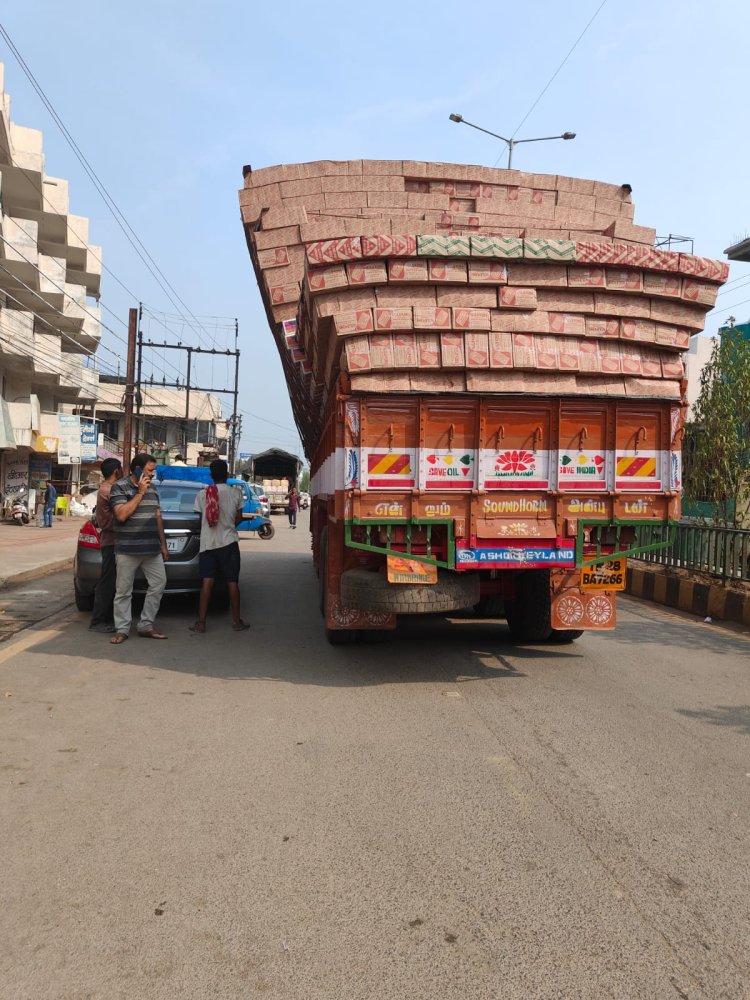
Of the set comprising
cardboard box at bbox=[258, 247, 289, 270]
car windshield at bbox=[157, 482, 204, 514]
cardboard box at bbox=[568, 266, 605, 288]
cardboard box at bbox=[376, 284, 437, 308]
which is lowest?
car windshield at bbox=[157, 482, 204, 514]

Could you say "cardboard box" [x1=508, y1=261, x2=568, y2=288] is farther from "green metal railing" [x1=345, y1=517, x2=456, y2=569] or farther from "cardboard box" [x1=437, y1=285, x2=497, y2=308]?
"green metal railing" [x1=345, y1=517, x2=456, y2=569]

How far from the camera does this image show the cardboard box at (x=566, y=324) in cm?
581

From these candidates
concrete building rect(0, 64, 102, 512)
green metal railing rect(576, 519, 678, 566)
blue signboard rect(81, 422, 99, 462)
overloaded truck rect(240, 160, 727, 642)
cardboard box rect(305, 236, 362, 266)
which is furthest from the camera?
blue signboard rect(81, 422, 99, 462)

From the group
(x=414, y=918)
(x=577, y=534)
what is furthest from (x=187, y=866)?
(x=577, y=534)

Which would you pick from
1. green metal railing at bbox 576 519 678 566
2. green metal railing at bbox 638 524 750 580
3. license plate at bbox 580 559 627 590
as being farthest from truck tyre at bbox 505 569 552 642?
green metal railing at bbox 638 524 750 580

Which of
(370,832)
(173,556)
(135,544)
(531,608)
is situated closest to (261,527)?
(173,556)

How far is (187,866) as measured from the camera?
10.0 feet

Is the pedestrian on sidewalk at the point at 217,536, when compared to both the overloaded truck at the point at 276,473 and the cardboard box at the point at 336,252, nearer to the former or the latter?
the cardboard box at the point at 336,252

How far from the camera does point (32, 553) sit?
642 inches

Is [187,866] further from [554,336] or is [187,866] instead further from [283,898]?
[554,336]

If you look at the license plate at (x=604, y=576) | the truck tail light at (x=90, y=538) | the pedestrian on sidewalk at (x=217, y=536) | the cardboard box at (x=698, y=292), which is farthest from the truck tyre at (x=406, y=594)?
the truck tail light at (x=90, y=538)

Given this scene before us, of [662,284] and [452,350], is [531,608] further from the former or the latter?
[662,284]

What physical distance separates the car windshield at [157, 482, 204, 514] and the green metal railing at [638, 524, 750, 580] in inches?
241

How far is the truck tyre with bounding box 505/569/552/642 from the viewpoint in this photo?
7.07 metres
